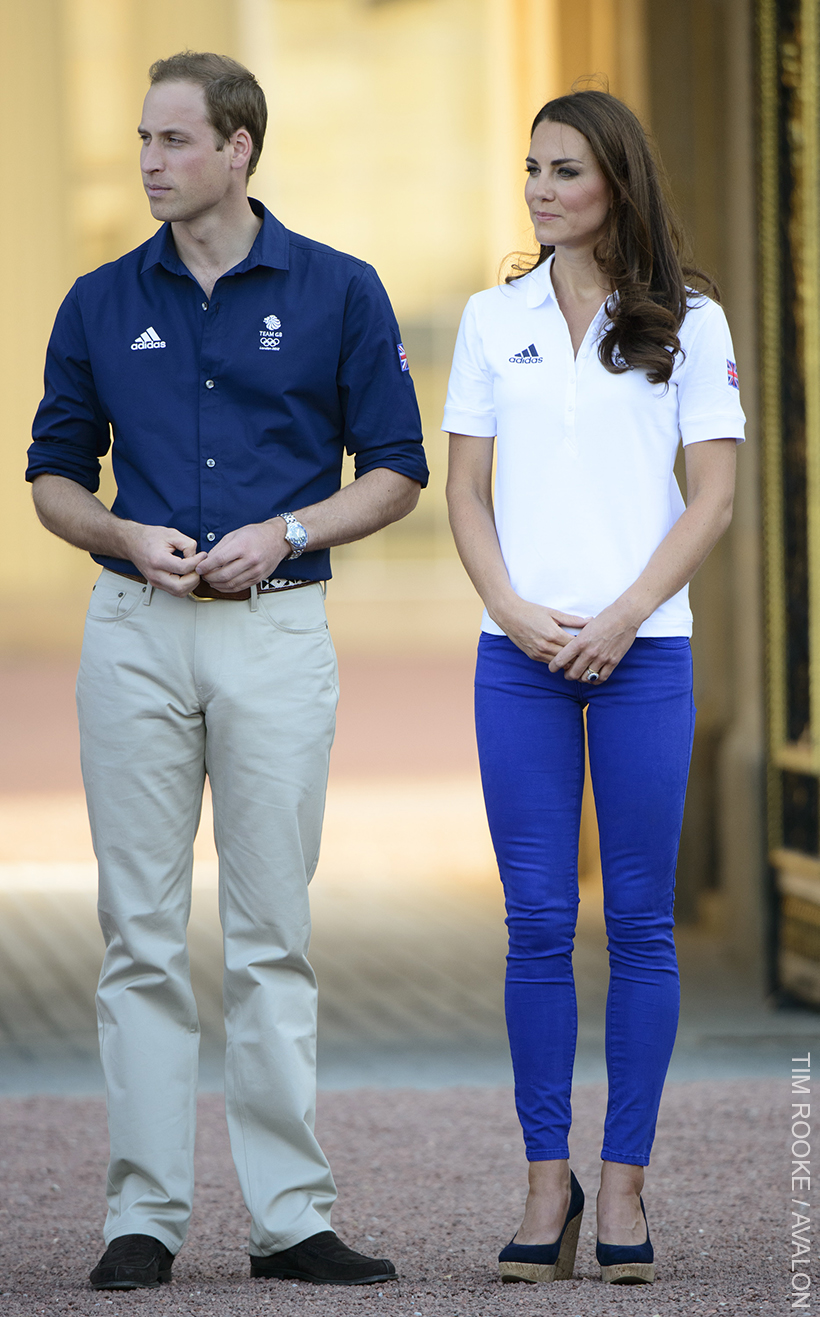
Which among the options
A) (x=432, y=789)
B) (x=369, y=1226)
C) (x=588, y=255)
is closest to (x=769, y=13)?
(x=588, y=255)

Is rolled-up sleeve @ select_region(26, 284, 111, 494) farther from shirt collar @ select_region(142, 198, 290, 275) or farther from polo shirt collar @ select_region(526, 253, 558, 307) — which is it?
polo shirt collar @ select_region(526, 253, 558, 307)

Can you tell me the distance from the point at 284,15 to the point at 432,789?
11.4 meters

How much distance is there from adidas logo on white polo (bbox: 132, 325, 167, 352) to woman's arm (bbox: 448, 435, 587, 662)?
0.53 metres

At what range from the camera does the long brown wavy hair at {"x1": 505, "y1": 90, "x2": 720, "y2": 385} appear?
2.98m

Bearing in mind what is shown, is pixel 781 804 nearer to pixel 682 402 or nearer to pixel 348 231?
pixel 682 402

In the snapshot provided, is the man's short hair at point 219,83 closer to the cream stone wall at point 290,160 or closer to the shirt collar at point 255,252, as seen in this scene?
the shirt collar at point 255,252

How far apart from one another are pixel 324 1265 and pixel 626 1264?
1.66 ft

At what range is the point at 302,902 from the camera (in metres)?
3.11

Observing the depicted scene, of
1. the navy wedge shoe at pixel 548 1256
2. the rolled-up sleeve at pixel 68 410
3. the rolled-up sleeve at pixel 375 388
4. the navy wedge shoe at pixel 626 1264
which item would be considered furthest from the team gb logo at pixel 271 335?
the navy wedge shoe at pixel 626 1264

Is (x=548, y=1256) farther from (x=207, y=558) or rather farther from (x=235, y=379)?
(x=235, y=379)

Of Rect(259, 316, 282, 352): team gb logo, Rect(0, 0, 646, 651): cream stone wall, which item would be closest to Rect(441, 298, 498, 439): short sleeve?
Rect(259, 316, 282, 352): team gb logo

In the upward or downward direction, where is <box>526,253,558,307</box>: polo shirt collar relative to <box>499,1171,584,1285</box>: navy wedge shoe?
upward

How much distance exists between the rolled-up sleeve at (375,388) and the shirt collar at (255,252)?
0.45 ft

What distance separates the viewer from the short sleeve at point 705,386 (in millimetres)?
3006
